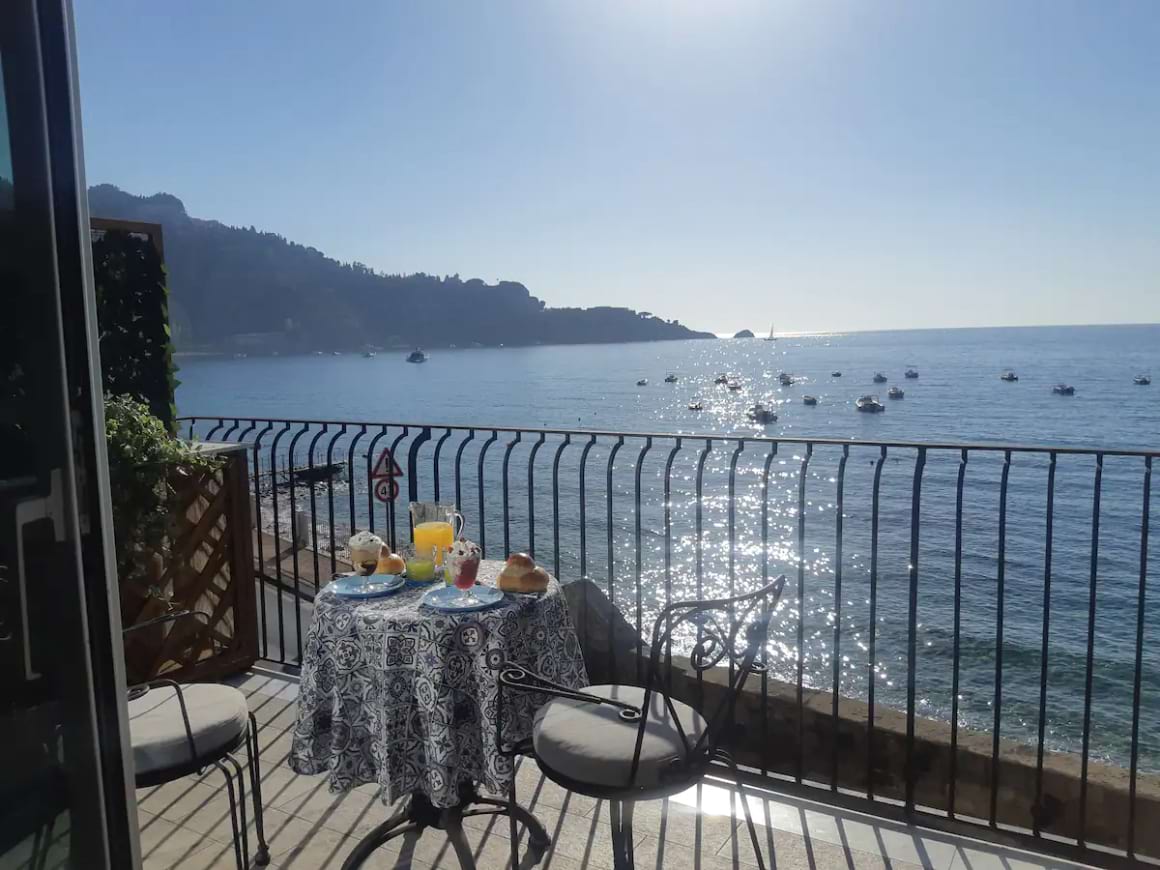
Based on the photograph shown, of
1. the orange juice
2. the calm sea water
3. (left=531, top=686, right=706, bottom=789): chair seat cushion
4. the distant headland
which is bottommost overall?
the calm sea water

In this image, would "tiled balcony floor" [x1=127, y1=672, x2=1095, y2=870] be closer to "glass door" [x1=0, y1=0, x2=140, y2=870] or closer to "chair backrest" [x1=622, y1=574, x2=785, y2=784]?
"chair backrest" [x1=622, y1=574, x2=785, y2=784]

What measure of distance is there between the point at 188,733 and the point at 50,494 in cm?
174

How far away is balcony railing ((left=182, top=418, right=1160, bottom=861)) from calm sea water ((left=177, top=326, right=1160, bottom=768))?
0.39 ft

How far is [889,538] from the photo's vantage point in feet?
87.6

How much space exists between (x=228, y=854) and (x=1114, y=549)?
2809cm

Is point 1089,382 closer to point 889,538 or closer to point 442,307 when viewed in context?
point 889,538

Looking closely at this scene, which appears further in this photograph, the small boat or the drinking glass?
the small boat

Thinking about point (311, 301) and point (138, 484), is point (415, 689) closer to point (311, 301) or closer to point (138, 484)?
point (138, 484)

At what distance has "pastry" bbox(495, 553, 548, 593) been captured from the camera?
2.71 m

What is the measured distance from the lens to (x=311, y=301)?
259ft

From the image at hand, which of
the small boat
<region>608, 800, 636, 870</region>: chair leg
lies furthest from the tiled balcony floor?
the small boat

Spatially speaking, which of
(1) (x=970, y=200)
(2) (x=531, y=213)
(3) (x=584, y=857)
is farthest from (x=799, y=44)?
(1) (x=970, y=200)

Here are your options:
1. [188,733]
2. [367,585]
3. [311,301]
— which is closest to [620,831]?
[367,585]

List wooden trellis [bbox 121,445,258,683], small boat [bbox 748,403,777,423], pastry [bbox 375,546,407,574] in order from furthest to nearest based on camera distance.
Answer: small boat [bbox 748,403,777,423] < wooden trellis [bbox 121,445,258,683] < pastry [bbox 375,546,407,574]
